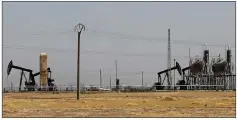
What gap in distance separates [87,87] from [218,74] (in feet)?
84.3

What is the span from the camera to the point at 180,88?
79.2 metres

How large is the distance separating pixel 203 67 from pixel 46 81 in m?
28.2

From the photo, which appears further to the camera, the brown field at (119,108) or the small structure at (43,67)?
the small structure at (43,67)

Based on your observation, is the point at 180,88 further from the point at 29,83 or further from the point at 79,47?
the point at 79,47

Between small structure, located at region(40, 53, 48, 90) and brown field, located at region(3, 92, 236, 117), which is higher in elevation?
small structure, located at region(40, 53, 48, 90)

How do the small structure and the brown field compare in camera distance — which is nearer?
the brown field

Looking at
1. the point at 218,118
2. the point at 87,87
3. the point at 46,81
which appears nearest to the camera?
the point at 218,118

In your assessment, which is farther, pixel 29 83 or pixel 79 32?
pixel 29 83

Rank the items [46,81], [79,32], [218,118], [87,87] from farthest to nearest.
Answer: [46,81] < [87,87] < [79,32] < [218,118]

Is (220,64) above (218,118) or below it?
above

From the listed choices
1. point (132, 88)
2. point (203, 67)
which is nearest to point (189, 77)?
point (203, 67)

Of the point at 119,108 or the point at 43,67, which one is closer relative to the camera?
the point at 119,108

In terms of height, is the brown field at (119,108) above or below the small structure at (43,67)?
below

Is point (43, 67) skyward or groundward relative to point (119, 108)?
skyward
